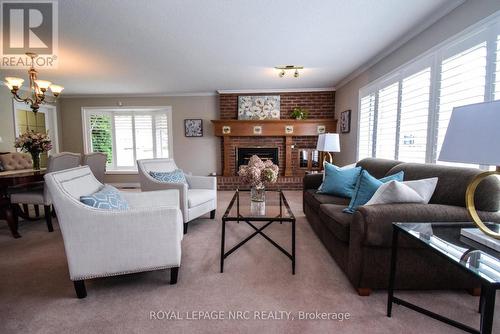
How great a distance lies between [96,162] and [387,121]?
4152 millimetres

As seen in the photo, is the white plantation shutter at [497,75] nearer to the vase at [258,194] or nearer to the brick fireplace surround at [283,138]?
the vase at [258,194]

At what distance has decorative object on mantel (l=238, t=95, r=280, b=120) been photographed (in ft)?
17.5

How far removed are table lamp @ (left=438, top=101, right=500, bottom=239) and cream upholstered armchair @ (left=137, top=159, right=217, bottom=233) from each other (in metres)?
2.41

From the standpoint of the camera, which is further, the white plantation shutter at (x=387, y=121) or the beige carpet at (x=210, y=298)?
the white plantation shutter at (x=387, y=121)

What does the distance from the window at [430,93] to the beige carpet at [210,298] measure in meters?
1.49

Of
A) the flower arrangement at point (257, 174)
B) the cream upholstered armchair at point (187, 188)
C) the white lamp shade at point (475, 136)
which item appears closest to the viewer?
the white lamp shade at point (475, 136)

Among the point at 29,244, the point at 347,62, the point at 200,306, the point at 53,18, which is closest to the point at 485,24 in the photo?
the point at 347,62

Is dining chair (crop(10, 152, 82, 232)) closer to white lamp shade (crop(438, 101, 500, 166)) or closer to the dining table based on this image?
the dining table

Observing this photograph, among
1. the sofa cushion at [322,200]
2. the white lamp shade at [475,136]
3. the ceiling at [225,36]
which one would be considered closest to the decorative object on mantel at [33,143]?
the ceiling at [225,36]

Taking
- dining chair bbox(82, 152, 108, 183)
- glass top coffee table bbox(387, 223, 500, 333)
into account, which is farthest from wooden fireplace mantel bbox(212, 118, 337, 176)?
glass top coffee table bbox(387, 223, 500, 333)

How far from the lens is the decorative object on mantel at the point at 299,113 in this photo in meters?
5.16

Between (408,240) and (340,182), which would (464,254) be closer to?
(408,240)

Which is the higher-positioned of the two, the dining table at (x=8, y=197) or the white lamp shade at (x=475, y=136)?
the white lamp shade at (x=475, y=136)

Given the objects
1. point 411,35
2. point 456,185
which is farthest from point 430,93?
point 456,185
